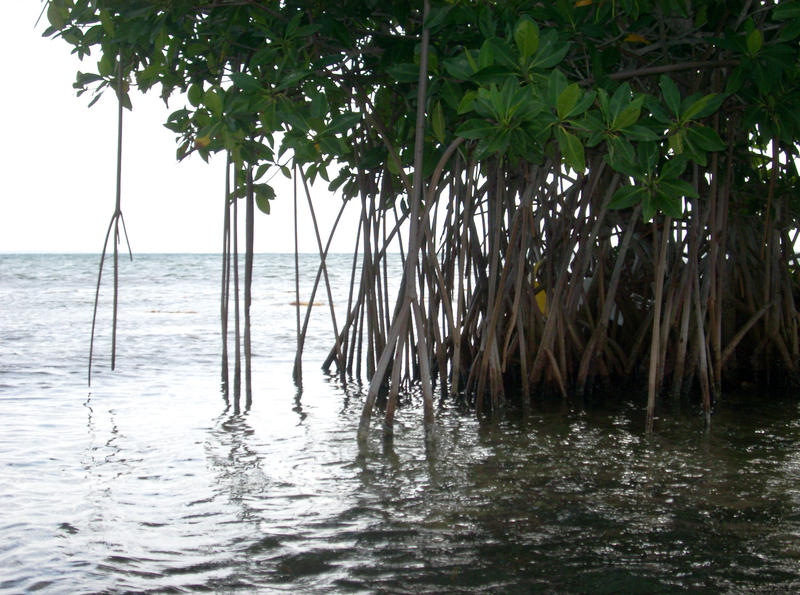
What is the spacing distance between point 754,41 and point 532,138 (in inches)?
32.4

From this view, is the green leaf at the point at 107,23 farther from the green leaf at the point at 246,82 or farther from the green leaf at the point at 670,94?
the green leaf at the point at 670,94

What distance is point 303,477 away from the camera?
9.82 feet

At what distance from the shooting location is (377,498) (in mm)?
2742

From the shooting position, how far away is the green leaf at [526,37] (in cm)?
263

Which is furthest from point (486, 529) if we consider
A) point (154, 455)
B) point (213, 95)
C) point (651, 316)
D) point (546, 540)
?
point (651, 316)

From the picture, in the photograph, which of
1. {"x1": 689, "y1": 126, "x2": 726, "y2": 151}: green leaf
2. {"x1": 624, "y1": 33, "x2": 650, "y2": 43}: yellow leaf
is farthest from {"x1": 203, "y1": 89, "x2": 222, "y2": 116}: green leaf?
{"x1": 689, "y1": 126, "x2": 726, "y2": 151}: green leaf

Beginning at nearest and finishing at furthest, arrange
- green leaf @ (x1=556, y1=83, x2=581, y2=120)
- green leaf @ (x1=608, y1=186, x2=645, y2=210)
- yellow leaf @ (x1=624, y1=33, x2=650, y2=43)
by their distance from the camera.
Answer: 1. green leaf @ (x1=556, y1=83, x2=581, y2=120)
2. green leaf @ (x1=608, y1=186, x2=645, y2=210)
3. yellow leaf @ (x1=624, y1=33, x2=650, y2=43)

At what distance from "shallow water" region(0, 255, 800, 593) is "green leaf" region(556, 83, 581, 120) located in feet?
3.69

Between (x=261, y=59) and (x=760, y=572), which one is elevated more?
(x=261, y=59)

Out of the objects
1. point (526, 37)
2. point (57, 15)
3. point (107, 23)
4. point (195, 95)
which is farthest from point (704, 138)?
point (57, 15)

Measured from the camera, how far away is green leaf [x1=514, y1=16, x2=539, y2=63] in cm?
263

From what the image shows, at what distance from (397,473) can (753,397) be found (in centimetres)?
231

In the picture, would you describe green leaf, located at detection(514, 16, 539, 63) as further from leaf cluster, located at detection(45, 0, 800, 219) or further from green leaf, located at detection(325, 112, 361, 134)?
green leaf, located at detection(325, 112, 361, 134)

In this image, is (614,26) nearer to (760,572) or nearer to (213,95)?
(213,95)
